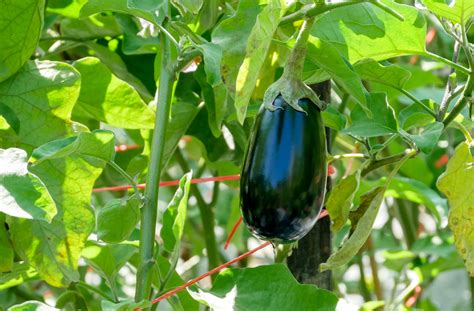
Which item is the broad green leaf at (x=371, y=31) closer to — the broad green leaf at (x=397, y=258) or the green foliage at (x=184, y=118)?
the green foliage at (x=184, y=118)

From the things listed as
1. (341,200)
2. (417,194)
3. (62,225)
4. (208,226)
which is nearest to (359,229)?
(341,200)

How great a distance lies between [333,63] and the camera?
2.31ft

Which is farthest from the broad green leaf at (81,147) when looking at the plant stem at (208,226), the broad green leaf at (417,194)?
the plant stem at (208,226)

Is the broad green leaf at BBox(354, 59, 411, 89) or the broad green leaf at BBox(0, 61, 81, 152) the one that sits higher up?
the broad green leaf at BBox(354, 59, 411, 89)

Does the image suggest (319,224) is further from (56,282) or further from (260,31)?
(260,31)

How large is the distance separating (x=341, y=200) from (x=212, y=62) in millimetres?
230

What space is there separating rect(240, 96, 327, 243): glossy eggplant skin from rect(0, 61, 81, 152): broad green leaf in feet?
0.78

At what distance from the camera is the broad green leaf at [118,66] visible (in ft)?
3.62

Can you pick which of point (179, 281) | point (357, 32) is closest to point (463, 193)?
point (357, 32)

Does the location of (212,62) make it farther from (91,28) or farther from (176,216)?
(91,28)

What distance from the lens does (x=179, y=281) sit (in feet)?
3.05

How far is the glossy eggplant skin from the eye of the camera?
0.69 metres

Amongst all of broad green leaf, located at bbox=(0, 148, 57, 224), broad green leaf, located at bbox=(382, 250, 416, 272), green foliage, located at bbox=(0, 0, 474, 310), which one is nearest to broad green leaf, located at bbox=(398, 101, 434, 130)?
green foliage, located at bbox=(0, 0, 474, 310)

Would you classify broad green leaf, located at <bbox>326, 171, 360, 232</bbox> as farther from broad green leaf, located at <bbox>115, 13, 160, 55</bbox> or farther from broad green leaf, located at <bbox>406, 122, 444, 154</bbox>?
broad green leaf, located at <bbox>115, 13, 160, 55</bbox>
